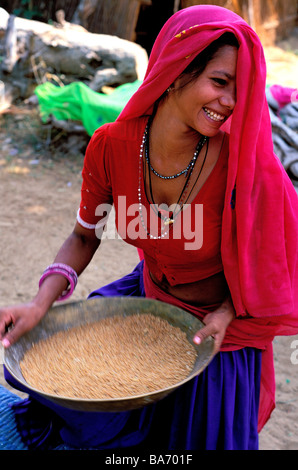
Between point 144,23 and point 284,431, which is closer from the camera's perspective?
point 284,431

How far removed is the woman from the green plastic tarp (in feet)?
11.3

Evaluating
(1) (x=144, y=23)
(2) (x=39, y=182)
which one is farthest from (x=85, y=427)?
(1) (x=144, y=23)

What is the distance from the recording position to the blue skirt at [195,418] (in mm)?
1773

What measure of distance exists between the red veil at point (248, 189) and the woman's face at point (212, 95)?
0.05 metres

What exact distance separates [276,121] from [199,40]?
3.70 metres

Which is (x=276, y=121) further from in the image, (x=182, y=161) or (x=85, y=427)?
(x=85, y=427)

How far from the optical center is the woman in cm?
159

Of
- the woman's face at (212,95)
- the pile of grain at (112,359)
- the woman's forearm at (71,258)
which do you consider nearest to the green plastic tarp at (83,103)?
the woman's forearm at (71,258)

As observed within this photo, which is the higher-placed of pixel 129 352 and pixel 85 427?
pixel 129 352

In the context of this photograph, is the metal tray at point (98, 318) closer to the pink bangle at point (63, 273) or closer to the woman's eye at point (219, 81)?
the pink bangle at point (63, 273)

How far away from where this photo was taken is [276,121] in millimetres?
5023

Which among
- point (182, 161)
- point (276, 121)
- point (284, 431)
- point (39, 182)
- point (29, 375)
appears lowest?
point (39, 182)

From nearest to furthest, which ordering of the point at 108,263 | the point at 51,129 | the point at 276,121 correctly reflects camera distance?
1. the point at 108,263
2. the point at 276,121
3. the point at 51,129

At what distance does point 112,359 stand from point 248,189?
2.28 feet
